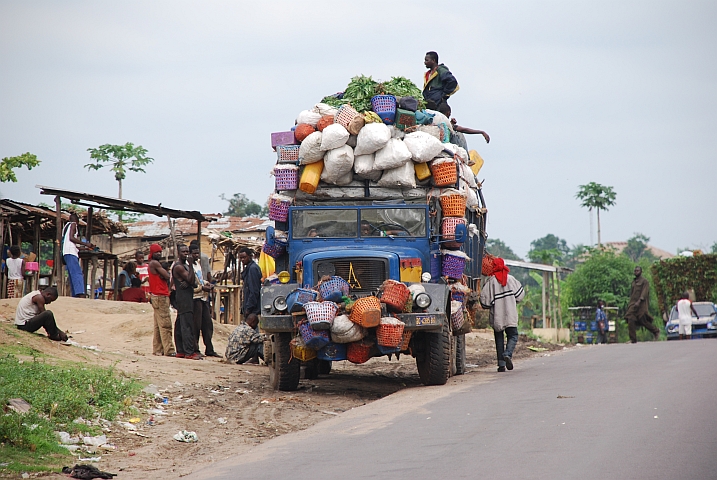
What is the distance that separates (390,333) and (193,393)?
2.80 metres

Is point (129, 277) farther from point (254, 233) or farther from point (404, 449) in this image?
point (404, 449)

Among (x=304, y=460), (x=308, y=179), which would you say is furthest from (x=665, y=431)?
(x=308, y=179)

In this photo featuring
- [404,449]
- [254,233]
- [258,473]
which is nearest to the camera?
[258,473]

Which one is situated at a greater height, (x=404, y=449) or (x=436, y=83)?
(x=436, y=83)

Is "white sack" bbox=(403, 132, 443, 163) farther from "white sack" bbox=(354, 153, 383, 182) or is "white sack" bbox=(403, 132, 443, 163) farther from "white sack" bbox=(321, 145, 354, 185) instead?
"white sack" bbox=(321, 145, 354, 185)

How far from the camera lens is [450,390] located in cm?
1118

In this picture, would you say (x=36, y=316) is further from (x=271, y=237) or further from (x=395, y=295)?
(x=395, y=295)

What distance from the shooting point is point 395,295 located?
11070mm

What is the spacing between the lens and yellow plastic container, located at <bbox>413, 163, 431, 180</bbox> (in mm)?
12719

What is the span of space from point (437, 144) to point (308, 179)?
6.25 feet

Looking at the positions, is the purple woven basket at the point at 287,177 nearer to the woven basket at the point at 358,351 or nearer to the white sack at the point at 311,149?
the white sack at the point at 311,149

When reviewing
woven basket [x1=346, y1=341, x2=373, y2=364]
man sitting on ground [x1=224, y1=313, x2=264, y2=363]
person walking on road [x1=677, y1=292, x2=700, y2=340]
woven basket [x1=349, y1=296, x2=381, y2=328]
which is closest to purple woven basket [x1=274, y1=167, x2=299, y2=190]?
woven basket [x1=349, y1=296, x2=381, y2=328]

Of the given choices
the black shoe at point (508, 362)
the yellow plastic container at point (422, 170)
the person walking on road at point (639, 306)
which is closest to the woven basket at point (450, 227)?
the yellow plastic container at point (422, 170)

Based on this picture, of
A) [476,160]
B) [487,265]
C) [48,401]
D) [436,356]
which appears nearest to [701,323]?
[487,265]
